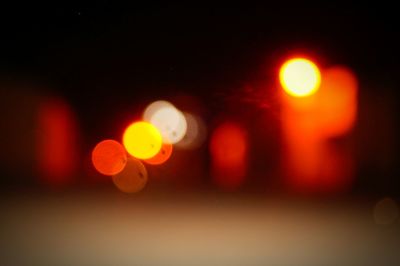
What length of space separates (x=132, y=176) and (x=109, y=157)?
0.56m

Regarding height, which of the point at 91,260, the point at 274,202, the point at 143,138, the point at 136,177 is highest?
the point at 143,138

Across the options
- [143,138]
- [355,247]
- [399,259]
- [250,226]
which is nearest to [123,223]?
[250,226]

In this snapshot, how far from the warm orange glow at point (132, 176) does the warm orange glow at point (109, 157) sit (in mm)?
152

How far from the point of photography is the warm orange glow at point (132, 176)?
31.3ft

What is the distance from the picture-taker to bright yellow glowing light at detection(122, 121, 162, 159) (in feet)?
37.9

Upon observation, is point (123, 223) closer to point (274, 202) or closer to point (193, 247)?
point (193, 247)

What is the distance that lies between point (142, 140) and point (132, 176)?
89.2 inches

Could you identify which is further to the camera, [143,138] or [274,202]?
[143,138]

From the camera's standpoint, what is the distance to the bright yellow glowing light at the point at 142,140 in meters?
11.5

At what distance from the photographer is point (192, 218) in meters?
7.43

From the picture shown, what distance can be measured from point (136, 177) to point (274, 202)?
9.58 ft

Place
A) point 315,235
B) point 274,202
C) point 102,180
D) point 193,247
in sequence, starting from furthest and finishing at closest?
point 102,180 < point 274,202 < point 315,235 < point 193,247

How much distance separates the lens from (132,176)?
10.3 meters

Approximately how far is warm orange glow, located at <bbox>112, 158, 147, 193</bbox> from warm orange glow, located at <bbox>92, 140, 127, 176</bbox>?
6.0 inches
